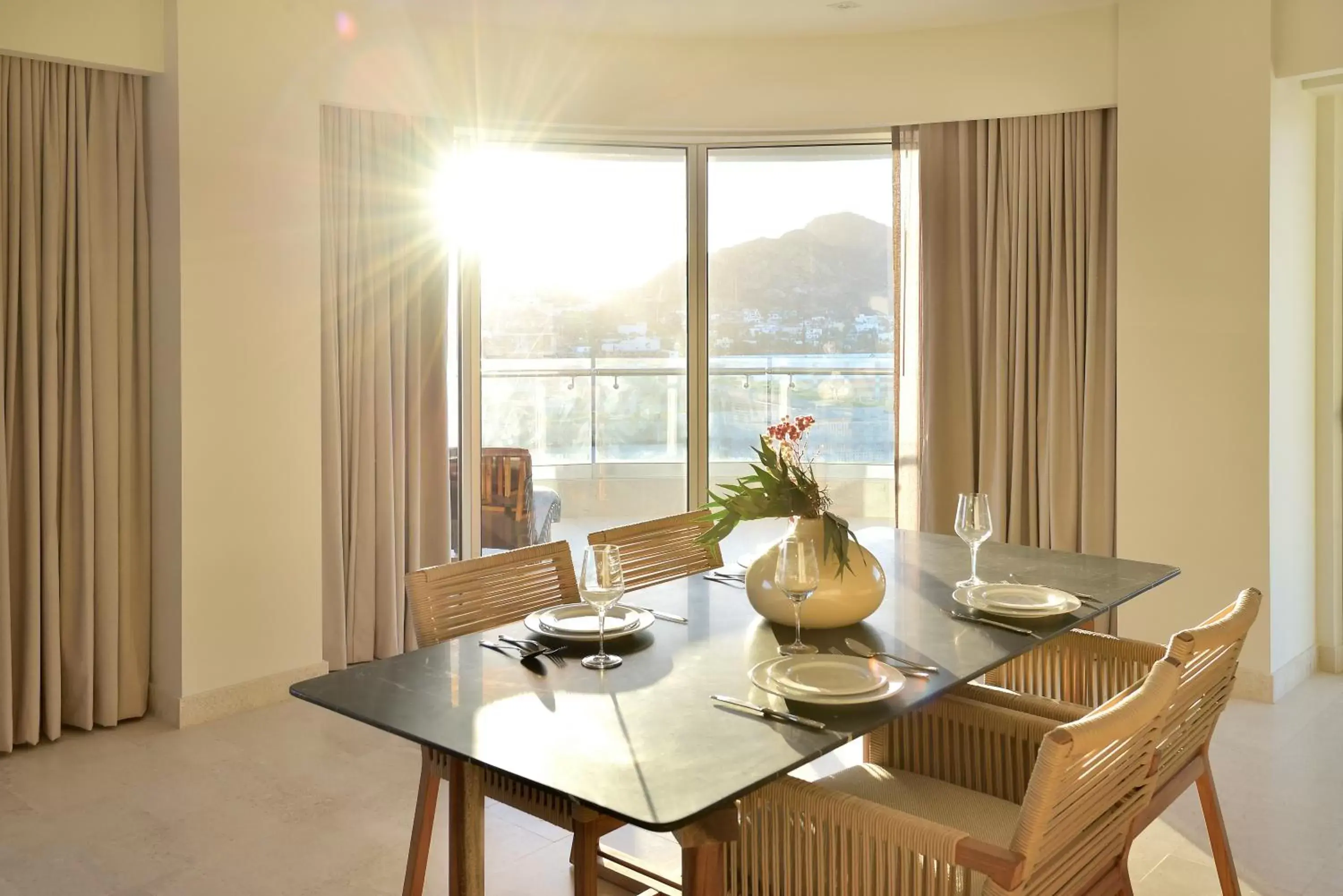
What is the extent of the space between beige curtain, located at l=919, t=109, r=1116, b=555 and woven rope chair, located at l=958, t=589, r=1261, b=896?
1.81 meters

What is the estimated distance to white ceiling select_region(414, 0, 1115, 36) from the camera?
434 centimetres

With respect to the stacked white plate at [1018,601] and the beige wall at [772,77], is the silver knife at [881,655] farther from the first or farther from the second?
the beige wall at [772,77]

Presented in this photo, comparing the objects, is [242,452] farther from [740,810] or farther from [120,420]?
[740,810]

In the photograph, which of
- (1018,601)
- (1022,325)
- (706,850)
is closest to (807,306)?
(1022,325)

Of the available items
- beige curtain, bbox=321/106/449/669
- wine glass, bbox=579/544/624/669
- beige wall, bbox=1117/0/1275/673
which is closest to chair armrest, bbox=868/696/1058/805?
wine glass, bbox=579/544/624/669

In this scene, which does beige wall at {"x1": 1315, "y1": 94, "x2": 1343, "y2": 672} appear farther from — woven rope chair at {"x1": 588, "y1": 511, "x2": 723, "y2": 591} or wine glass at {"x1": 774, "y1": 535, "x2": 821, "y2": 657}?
wine glass at {"x1": 774, "y1": 535, "x2": 821, "y2": 657}

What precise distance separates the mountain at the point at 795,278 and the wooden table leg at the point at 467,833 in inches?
135

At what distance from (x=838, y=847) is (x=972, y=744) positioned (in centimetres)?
70

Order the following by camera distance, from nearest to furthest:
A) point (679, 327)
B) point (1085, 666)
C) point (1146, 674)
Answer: point (1146, 674), point (1085, 666), point (679, 327)

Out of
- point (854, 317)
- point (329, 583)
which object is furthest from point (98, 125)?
point (854, 317)

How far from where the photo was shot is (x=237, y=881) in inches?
110

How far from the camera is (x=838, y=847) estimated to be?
A: 1.81 metres

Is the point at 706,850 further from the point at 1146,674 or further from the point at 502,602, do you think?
the point at 1146,674

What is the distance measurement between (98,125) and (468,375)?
1.76 m
